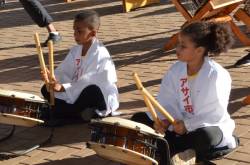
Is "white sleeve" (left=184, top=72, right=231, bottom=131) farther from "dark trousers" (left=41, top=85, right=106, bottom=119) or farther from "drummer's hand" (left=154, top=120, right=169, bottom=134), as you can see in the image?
"dark trousers" (left=41, top=85, right=106, bottom=119)

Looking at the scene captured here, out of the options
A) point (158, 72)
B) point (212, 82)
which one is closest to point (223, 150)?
point (212, 82)

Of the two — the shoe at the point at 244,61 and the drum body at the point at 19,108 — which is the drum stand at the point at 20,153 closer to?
the drum body at the point at 19,108

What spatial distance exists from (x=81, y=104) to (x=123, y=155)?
1274mm

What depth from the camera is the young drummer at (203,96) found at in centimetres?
303

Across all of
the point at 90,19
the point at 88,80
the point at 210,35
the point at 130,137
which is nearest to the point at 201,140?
the point at 130,137

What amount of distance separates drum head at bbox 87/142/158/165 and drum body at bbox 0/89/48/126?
0.53m

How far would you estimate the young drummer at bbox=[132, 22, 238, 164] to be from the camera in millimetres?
3025

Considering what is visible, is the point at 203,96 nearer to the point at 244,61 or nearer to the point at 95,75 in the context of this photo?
the point at 95,75

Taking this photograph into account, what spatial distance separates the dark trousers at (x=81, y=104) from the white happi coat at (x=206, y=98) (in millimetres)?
821

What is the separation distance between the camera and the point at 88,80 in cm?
389

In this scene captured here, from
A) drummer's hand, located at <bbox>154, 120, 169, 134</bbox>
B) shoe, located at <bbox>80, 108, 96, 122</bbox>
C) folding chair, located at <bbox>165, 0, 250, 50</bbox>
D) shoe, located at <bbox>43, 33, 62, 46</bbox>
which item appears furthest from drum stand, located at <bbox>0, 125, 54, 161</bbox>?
shoe, located at <bbox>43, 33, 62, 46</bbox>

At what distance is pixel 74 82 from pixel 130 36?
9.35 feet

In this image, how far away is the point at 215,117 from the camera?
10.1 ft

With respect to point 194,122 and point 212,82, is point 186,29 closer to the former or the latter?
point 212,82
